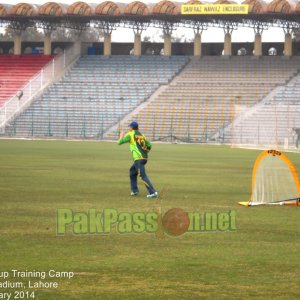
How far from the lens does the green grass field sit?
499 inches

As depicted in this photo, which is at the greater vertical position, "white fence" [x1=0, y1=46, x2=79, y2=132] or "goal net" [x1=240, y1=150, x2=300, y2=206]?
"white fence" [x1=0, y1=46, x2=79, y2=132]

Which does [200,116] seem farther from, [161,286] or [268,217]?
[161,286]

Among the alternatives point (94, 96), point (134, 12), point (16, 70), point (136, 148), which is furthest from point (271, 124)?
point (136, 148)

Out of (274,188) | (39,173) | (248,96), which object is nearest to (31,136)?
(248,96)

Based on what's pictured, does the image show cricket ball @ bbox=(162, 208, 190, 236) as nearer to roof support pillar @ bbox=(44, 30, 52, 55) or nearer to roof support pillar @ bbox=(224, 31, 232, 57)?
roof support pillar @ bbox=(224, 31, 232, 57)

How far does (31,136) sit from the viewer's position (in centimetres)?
7856

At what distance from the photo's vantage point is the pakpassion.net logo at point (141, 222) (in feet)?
56.3

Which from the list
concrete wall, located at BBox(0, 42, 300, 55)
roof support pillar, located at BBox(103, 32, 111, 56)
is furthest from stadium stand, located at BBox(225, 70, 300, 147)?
roof support pillar, located at BBox(103, 32, 111, 56)

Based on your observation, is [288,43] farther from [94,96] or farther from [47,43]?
[47,43]

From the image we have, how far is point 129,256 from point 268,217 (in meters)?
6.29

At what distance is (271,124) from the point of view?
67812 mm

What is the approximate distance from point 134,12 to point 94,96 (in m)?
8.02

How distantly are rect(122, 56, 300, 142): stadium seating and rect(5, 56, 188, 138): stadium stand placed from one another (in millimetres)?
1781

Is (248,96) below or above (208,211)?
above
